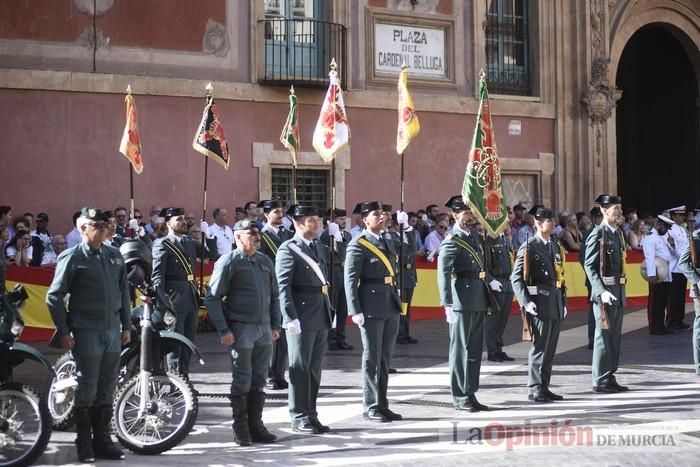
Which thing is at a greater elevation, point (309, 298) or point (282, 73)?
point (282, 73)

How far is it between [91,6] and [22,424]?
42.2 feet

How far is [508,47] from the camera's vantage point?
2633cm

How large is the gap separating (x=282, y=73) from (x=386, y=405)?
1242 cm

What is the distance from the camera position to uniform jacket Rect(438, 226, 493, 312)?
11875 millimetres

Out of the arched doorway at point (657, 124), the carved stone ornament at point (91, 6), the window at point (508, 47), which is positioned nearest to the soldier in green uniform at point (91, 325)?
the carved stone ornament at point (91, 6)

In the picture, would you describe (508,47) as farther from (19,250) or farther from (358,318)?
(358,318)

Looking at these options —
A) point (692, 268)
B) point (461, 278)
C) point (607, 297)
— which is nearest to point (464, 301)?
point (461, 278)

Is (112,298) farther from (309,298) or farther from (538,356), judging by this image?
(538,356)

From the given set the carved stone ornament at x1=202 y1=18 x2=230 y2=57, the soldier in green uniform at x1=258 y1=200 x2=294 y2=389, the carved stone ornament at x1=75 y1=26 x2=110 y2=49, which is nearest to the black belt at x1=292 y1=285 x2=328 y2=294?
the soldier in green uniform at x1=258 y1=200 x2=294 y2=389

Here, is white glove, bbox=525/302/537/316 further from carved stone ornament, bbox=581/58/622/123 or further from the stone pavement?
carved stone ornament, bbox=581/58/622/123

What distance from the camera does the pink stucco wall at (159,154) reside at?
20.0 metres

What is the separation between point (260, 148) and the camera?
22.3 meters

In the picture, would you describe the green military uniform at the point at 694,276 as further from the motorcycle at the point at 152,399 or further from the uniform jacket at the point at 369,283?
the motorcycle at the point at 152,399

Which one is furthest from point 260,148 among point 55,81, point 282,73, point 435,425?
point 435,425
